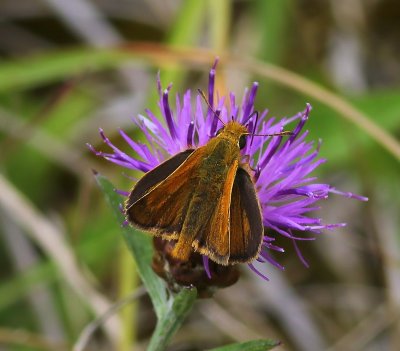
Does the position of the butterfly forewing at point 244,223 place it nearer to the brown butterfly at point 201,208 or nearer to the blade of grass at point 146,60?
the brown butterfly at point 201,208

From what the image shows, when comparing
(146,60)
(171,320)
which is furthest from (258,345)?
(146,60)

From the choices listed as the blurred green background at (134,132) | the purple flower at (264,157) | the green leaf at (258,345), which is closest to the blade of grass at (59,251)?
the blurred green background at (134,132)

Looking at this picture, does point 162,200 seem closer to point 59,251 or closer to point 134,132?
point 59,251

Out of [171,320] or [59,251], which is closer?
[171,320]

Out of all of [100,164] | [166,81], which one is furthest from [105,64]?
[100,164]

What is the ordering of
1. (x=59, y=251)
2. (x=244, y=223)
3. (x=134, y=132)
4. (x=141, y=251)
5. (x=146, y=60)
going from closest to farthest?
(x=244, y=223) < (x=141, y=251) < (x=59, y=251) < (x=146, y=60) < (x=134, y=132)

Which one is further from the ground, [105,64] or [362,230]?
[105,64]

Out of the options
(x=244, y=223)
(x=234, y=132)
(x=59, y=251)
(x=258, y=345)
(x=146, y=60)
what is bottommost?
(x=258, y=345)

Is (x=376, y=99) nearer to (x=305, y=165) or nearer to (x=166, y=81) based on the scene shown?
(x=166, y=81)
